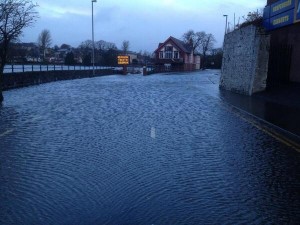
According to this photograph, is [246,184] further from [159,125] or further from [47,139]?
[159,125]

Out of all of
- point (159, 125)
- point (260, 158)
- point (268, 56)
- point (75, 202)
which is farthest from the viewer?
point (268, 56)

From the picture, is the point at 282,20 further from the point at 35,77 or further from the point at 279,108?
the point at 35,77

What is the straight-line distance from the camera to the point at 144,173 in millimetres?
7625

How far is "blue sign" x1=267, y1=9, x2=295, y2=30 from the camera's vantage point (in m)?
23.9

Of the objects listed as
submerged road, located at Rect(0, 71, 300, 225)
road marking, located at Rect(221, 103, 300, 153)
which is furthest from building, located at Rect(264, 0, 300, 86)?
submerged road, located at Rect(0, 71, 300, 225)

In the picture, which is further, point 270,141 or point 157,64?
point 157,64

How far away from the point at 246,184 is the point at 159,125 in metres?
6.75

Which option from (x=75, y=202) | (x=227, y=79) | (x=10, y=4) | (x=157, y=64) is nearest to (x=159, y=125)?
(x=75, y=202)

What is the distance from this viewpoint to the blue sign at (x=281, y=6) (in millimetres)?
23984

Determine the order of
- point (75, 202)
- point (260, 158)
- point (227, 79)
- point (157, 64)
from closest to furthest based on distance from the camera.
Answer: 1. point (75, 202)
2. point (260, 158)
3. point (227, 79)
4. point (157, 64)

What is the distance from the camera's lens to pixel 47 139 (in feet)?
36.0

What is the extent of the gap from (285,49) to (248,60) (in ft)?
7.33

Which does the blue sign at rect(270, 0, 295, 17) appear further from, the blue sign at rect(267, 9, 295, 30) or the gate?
the gate

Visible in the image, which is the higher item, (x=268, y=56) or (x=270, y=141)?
(x=268, y=56)
